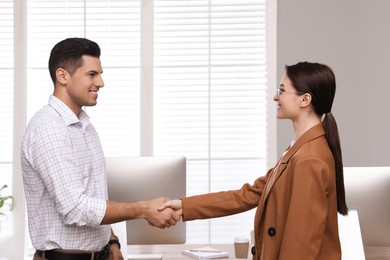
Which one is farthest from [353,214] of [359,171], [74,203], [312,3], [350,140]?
[312,3]

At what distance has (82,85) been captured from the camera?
253cm

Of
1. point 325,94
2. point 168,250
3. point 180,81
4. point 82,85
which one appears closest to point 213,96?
point 180,81

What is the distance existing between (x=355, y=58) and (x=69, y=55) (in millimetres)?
2966

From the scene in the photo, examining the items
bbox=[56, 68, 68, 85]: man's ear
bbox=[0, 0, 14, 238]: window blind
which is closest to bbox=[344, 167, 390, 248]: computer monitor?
bbox=[56, 68, 68, 85]: man's ear

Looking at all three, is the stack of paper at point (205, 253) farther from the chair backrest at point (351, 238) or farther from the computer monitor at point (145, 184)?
the chair backrest at point (351, 238)

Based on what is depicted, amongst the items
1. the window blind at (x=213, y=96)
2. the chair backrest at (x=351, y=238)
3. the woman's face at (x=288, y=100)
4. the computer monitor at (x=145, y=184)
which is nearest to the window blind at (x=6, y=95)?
the window blind at (x=213, y=96)

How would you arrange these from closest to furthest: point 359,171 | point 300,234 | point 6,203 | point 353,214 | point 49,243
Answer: point 300,234
point 49,243
point 353,214
point 359,171
point 6,203

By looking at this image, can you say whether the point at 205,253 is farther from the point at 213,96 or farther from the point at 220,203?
the point at 213,96

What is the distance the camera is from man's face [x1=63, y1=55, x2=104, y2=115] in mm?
2518

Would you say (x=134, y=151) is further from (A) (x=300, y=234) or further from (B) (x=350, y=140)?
(A) (x=300, y=234)

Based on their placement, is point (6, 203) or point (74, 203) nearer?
point (74, 203)

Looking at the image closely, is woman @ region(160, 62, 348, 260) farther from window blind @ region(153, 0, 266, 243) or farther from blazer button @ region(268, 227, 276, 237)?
window blind @ region(153, 0, 266, 243)

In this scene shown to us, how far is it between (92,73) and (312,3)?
2.80 meters

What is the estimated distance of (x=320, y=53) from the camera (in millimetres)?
4953
